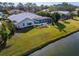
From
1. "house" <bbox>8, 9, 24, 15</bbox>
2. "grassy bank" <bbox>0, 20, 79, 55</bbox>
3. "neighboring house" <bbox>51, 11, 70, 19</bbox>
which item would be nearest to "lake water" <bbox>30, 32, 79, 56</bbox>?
"grassy bank" <bbox>0, 20, 79, 55</bbox>

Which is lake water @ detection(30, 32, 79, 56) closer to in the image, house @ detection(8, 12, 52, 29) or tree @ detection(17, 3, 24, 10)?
house @ detection(8, 12, 52, 29)

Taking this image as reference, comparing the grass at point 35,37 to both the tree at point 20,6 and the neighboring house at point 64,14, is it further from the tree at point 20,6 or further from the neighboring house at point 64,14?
the tree at point 20,6

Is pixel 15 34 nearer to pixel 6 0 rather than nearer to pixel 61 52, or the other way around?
pixel 6 0

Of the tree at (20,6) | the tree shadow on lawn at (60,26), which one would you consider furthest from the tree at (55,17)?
the tree at (20,6)

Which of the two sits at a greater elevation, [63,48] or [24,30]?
[24,30]

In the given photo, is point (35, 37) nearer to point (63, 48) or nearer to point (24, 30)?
point (24, 30)

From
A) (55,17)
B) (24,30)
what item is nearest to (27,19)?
(24,30)

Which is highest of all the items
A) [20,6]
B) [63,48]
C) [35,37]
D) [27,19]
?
[20,6]
